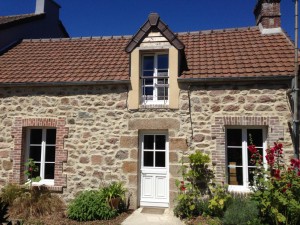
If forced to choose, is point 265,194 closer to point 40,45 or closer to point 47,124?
point 47,124

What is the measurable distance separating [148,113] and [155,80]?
105 centimetres

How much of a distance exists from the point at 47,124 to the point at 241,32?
24.1 ft

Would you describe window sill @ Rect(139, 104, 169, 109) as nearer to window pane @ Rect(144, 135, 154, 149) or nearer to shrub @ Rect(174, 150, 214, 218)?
window pane @ Rect(144, 135, 154, 149)

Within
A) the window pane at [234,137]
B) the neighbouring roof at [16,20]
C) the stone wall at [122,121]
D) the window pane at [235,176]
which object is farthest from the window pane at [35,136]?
the window pane at [235,176]

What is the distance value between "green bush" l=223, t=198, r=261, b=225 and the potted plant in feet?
9.36

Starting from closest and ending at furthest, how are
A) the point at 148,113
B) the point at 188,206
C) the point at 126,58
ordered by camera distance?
the point at 188,206
the point at 148,113
the point at 126,58

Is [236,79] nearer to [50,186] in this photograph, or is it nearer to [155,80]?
[155,80]

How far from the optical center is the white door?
8219 mm

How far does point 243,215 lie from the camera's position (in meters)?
6.15

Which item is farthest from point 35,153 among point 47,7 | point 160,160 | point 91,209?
point 47,7

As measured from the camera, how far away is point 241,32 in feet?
33.8

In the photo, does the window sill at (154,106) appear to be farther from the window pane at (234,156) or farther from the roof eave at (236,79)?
the window pane at (234,156)

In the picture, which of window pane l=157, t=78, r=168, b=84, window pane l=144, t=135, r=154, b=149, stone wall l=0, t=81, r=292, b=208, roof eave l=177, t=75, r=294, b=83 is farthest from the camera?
window pane l=157, t=78, r=168, b=84

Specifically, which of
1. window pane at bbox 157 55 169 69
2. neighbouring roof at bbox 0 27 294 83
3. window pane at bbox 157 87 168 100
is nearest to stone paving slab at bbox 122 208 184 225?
window pane at bbox 157 87 168 100
